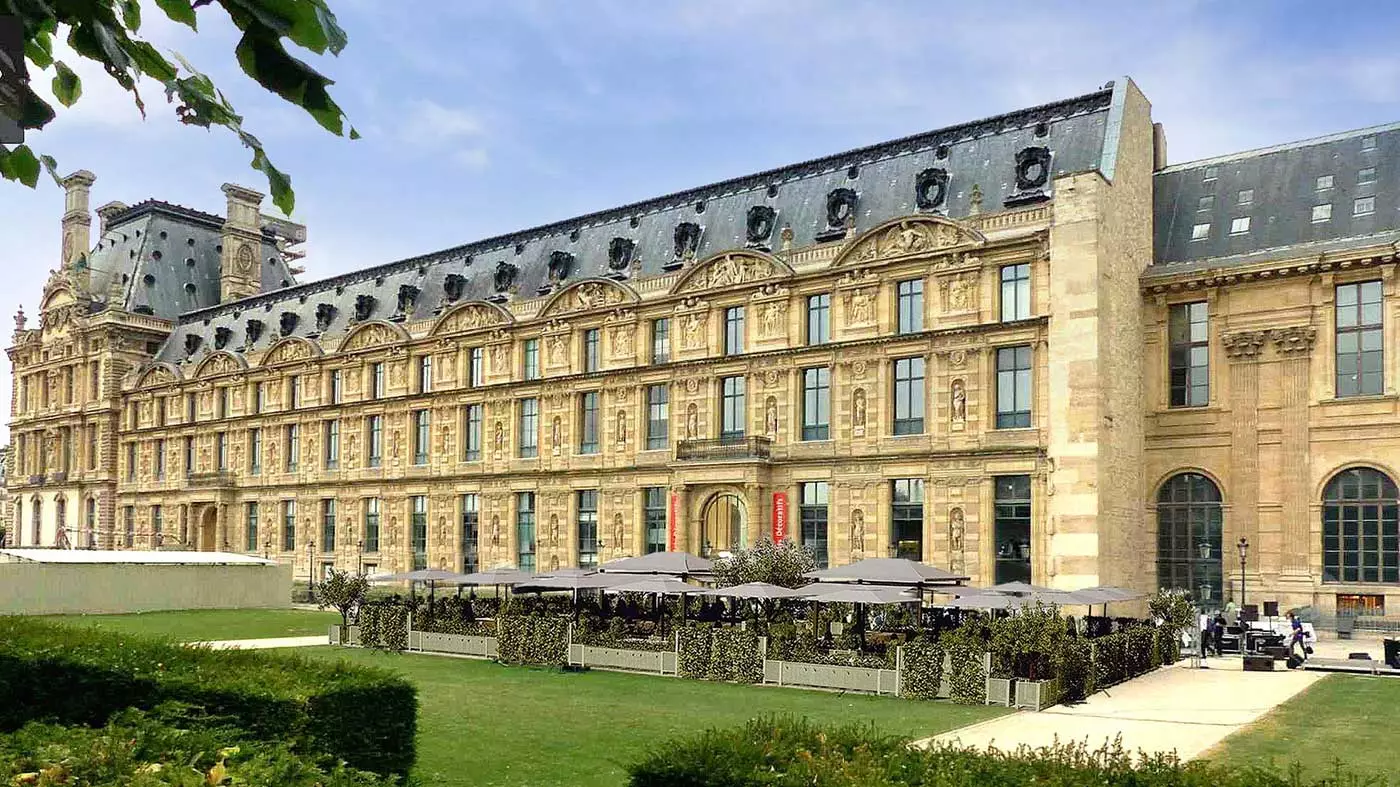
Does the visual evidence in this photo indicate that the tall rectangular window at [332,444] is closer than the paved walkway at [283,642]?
No

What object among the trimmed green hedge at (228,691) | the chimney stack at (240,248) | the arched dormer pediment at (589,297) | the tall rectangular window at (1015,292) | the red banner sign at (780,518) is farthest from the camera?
the chimney stack at (240,248)

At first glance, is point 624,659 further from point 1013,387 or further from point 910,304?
point 910,304

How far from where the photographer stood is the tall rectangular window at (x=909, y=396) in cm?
4672

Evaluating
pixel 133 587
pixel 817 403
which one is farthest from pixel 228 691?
pixel 133 587

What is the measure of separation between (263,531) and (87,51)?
72735mm

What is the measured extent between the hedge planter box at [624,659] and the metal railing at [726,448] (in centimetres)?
1904

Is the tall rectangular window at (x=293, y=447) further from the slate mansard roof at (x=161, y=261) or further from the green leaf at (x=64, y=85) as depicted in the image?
the green leaf at (x=64, y=85)

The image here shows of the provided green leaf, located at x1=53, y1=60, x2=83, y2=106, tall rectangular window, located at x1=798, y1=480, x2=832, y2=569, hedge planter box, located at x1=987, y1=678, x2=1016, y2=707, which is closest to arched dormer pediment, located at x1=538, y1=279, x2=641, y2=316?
tall rectangular window, located at x1=798, y1=480, x2=832, y2=569

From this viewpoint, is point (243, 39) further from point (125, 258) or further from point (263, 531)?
point (125, 258)

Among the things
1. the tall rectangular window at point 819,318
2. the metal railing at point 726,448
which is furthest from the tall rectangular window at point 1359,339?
the metal railing at point 726,448

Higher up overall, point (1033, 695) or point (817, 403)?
point (817, 403)

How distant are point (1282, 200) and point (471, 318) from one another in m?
35.6

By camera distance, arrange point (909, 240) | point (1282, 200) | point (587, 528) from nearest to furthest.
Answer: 1. point (1282, 200)
2. point (909, 240)
3. point (587, 528)

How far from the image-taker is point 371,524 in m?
66.7
